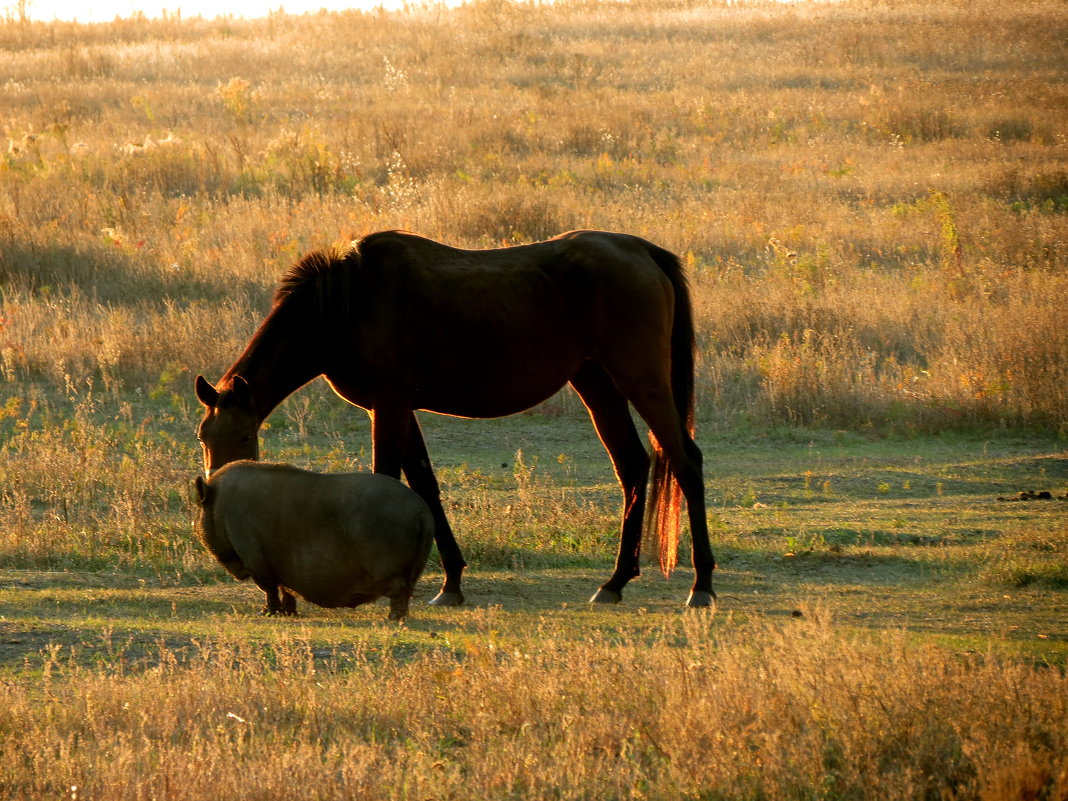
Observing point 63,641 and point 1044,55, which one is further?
point 1044,55

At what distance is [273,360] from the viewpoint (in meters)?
7.14

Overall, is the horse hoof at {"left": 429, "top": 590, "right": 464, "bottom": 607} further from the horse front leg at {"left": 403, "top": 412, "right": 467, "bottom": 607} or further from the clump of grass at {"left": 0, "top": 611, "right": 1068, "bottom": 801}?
the clump of grass at {"left": 0, "top": 611, "right": 1068, "bottom": 801}

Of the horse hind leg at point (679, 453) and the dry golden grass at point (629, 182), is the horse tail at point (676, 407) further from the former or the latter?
the dry golden grass at point (629, 182)

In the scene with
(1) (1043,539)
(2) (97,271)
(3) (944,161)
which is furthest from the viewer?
(3) (944,161)

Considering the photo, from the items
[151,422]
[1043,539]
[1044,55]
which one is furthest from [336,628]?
[1044,55]

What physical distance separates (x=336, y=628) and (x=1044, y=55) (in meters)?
36.2

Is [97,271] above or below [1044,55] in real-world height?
below

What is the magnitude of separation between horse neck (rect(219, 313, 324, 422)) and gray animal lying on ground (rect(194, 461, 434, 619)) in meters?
0.59

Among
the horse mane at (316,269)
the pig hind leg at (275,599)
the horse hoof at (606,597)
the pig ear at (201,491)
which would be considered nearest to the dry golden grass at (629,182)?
the horse hoof at (606,597)

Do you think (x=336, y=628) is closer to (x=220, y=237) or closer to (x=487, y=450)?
(x=487, y=450)

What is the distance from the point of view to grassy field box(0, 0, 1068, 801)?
4617mm

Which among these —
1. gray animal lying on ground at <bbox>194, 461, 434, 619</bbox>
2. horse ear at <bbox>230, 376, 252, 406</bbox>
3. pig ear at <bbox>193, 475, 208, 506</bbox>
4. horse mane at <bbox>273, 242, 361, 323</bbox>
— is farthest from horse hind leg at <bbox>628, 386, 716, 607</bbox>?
pig ear at <bbox>193, 475, 208, 506</bbox>

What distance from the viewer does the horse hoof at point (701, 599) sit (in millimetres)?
7238

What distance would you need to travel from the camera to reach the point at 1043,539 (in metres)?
8.52
